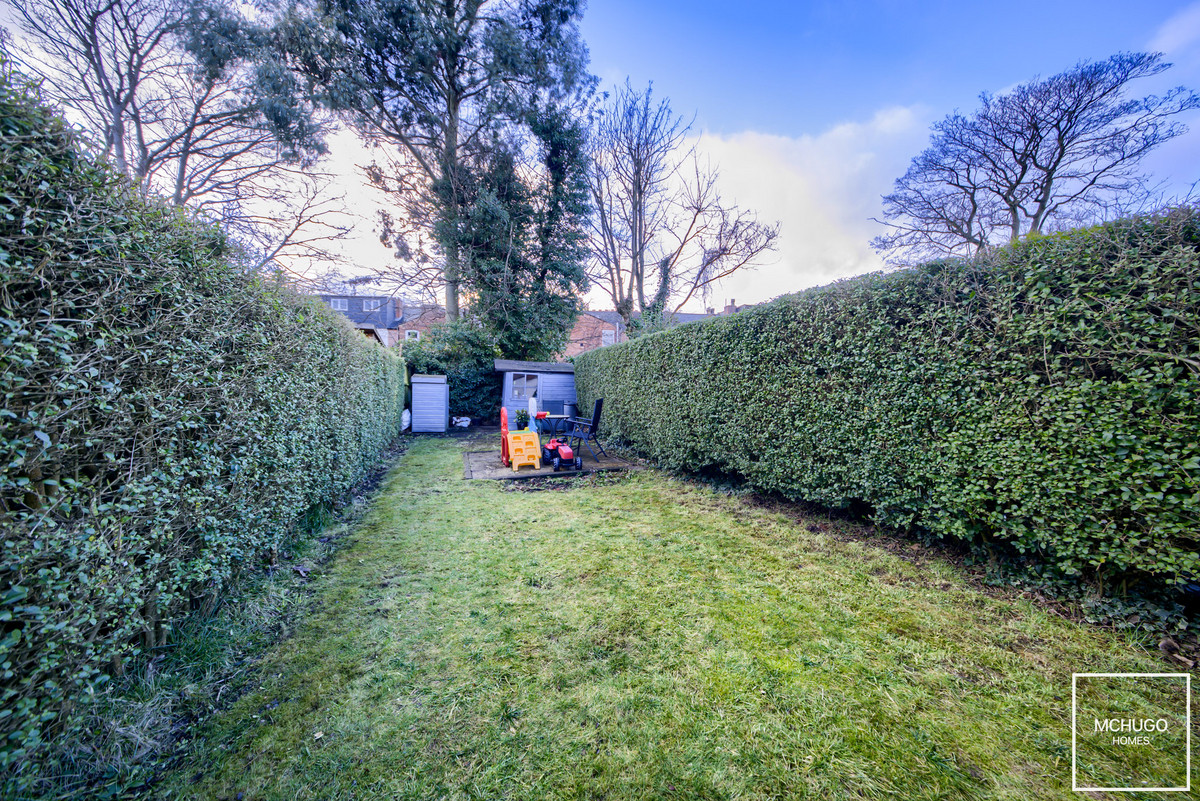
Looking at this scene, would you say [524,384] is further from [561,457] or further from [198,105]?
[198,105]

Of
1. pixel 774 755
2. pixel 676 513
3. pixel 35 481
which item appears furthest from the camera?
pixel 676 513

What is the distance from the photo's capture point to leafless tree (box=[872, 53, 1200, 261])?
9.84m

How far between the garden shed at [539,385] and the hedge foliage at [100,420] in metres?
11.5

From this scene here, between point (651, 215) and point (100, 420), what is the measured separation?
16002 mm

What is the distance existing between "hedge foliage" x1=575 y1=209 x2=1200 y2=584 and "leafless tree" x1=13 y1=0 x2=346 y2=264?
34.6 feet

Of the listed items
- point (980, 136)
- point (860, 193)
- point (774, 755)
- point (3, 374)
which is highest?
point (980, 136)

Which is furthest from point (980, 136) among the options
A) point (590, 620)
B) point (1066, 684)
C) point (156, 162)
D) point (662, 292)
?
point (156, 162)

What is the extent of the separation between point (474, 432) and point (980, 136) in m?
18.2

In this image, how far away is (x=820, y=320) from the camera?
4.26m

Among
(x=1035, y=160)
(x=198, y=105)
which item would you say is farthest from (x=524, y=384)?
(x=1035, y=160)

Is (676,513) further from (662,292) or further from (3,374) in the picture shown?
(662,292)

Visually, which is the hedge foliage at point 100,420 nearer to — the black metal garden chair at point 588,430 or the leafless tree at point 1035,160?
the black metal garden chair at point 588,430

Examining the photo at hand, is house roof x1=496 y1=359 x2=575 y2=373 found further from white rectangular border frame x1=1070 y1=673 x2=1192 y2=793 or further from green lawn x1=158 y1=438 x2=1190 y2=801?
white rectangular border frame x1=1070 y1=673 x2=1192 y2=793

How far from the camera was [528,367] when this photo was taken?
14.2 metres
